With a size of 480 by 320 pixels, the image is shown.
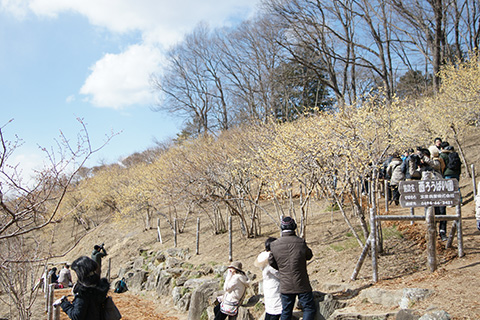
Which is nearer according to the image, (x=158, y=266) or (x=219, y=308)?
(x=219, y=308)

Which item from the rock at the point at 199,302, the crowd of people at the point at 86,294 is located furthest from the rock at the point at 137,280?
the crowd of people at the point at 86,294

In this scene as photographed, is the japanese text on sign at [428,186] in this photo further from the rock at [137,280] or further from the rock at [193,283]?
the rock at [137,280]

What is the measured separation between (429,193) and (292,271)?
10.5ft

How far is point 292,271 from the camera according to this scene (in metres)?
5.16

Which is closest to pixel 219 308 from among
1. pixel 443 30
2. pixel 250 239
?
pixel 250 239

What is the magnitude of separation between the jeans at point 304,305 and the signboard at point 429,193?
2.67 meters

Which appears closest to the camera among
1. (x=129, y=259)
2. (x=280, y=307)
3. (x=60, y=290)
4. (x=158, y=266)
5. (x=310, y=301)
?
(x=310, y=301)

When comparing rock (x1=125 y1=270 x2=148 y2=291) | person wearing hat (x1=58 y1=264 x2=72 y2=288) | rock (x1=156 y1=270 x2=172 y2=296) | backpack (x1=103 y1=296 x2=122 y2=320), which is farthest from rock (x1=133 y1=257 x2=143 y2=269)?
backpack (x1=103 y1=296 x2=122 y2=320)

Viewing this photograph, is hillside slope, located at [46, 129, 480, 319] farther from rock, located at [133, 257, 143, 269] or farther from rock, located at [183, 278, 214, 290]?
rock, located at [133, 257, 143, 269]

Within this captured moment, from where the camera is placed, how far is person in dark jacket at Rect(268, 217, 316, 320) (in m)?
5.14

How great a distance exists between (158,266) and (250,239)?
4.03m

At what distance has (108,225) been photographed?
2848 centimetres

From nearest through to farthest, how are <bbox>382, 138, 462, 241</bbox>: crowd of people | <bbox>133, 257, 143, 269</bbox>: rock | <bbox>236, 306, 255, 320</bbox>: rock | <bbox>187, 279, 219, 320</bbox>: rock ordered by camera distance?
<bbox>236, 306, 255, 320</bbox>: rock < <bbox>382, 138, 462, 241</bbox>: crowd of people < <bbox>187, 279, 219, 320</bbox>: rock < <bbox>133, 257, 143, 269</bbox>: rock

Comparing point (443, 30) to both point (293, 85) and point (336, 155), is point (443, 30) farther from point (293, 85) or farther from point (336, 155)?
point (336, 155)
